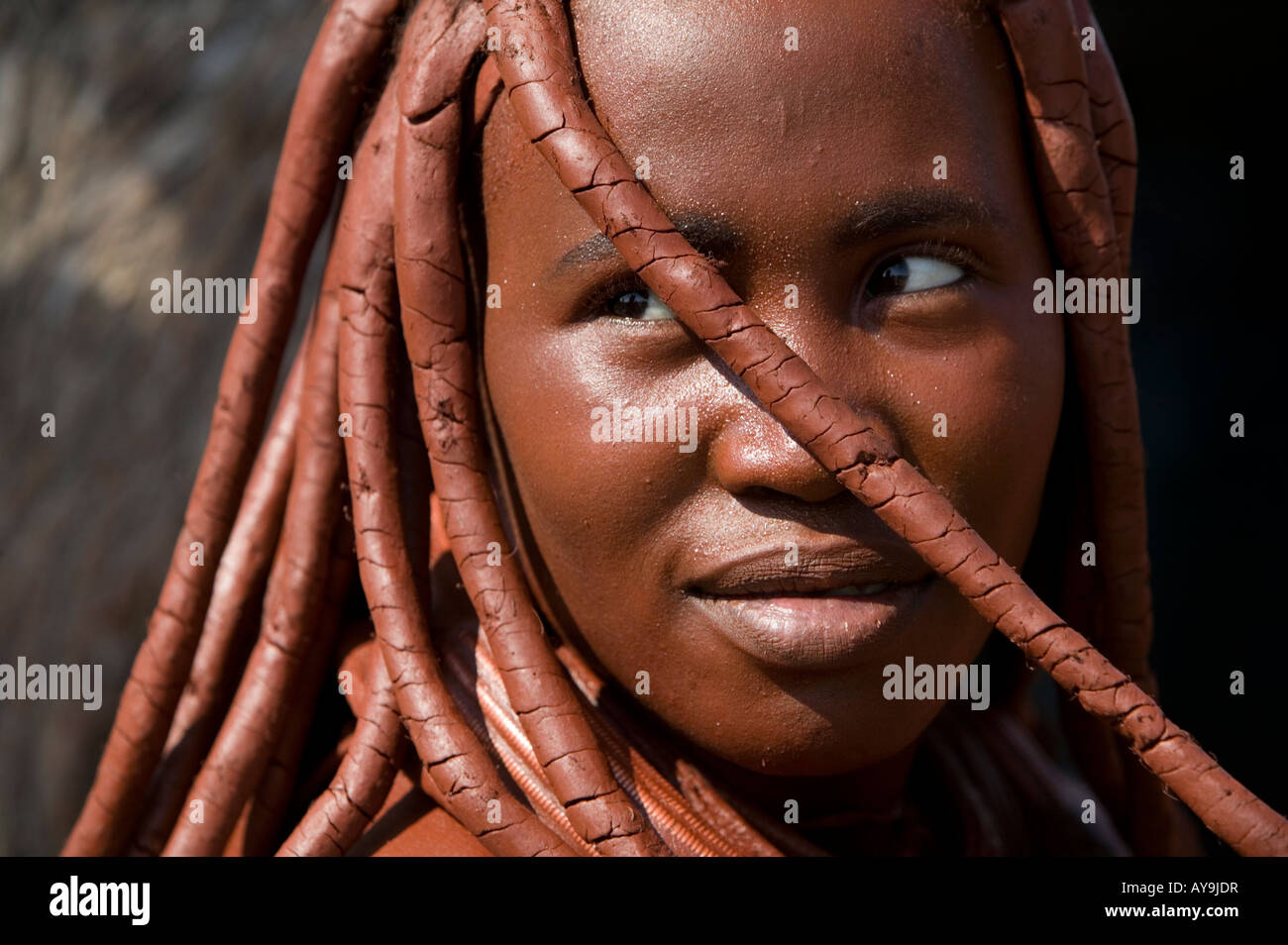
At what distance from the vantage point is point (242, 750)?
5.23 ft

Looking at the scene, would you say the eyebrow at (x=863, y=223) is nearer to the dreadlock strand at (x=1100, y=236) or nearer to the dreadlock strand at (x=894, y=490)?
the dreadlock strand at (x=894, y=490)

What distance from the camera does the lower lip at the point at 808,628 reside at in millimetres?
1366

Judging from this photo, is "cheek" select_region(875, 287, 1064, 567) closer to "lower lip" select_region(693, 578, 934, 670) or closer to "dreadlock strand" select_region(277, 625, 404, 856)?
"lower lip" select_region(693, 578, 934, 670)

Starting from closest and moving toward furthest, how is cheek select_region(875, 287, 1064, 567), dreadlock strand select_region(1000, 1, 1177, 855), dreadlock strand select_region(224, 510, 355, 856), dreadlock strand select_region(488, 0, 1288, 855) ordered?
dreadlock strand select_region(488, 0, 1288, 855) < cheek select_region(875, 287, 1064, 567) < dreadlock strand select_region(1000, 1, 1177, 855) < dreadlock strand select_region(224, 510, 355, 856)

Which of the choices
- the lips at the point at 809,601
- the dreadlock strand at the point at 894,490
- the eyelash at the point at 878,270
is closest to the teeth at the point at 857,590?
the lips at the point at 809,601

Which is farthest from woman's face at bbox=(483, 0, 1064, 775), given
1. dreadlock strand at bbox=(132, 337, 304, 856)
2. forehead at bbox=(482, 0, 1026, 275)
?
dreadlock strand at bbox=(132, 337, 304, 856)

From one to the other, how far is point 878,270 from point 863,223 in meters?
0.07

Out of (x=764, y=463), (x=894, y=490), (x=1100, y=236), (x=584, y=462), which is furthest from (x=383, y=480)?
(x=1100, y=236)

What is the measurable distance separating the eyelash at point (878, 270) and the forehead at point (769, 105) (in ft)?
0.18

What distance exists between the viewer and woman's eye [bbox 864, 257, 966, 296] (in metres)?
1.42

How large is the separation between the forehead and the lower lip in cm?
35

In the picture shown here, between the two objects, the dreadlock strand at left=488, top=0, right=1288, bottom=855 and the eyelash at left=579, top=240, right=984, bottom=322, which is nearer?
the dreadlock strand at left=488, top=0, right=1288, bottom=855
